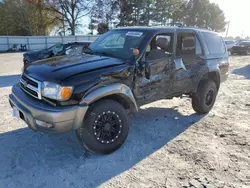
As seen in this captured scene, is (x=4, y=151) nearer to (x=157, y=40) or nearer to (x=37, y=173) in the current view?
(x=37, y=173)

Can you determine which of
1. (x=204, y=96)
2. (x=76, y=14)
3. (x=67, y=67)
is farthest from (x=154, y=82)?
(x=76, y=14)

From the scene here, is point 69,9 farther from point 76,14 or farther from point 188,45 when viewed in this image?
point 188,45

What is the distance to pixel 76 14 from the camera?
37719mm

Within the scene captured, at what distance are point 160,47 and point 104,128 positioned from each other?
1749 millimetres

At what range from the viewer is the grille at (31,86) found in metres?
2.98

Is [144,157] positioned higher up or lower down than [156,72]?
lower down

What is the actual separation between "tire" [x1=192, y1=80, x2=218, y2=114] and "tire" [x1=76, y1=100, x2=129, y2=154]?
2184mm

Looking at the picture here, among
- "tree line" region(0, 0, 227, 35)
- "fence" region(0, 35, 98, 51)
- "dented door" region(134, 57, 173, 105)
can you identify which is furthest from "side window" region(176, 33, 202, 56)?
"tree line" region(0, 0, 227, 35)

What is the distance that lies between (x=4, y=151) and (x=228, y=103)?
5.42 meters

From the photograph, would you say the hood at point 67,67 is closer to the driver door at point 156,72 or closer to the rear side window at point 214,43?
the driver door at point 156,72

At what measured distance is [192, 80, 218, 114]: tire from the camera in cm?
490

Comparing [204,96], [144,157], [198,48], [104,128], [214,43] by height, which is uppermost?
[214,43]

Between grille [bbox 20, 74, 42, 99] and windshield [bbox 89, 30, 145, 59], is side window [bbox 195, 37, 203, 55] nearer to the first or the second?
windshield [bbox 89, 30, 145, 59]

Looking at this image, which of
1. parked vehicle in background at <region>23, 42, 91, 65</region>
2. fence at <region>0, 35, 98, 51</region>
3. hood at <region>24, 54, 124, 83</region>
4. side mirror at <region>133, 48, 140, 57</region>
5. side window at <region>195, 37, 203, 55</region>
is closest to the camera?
hood at <region>24, 54, 124, 83</region>
